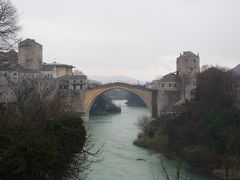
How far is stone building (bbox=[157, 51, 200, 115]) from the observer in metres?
33.0

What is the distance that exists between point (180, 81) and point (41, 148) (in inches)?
1048

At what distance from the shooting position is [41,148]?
23.2 feet

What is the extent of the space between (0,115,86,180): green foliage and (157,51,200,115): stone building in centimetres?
2487

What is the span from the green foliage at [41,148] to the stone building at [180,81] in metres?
24.9

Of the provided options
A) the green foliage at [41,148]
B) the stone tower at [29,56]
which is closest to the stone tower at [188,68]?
the stone tower at [29,56]

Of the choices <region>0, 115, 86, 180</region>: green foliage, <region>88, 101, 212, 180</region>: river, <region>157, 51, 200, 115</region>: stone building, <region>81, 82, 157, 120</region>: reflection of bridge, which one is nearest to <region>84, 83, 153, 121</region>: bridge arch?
<region>81, 82, 157, 120</region>: reflection of bridge

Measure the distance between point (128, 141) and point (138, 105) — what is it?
1478 inches

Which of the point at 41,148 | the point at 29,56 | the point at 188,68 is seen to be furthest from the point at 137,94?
the point at 41,148

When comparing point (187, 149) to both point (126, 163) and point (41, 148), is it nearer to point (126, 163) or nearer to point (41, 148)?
point (126, 163)

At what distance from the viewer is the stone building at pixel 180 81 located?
3297 centimetres

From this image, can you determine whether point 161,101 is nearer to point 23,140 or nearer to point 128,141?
point 128,141

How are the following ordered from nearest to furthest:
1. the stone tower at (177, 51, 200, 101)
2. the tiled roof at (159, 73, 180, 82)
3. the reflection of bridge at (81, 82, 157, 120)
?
the stone tower at (177, 51, 200, 101)
the tiled roof at (159, 73, 180, 82)
the reflection of bridge at (81, 82, 157, 120)

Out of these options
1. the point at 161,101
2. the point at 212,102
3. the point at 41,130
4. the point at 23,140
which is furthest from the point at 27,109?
the point at 161,101

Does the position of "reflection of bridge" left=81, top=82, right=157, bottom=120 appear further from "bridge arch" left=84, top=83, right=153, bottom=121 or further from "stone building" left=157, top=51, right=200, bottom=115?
"stone building" left=157, top=51, right=200, bottom=115
